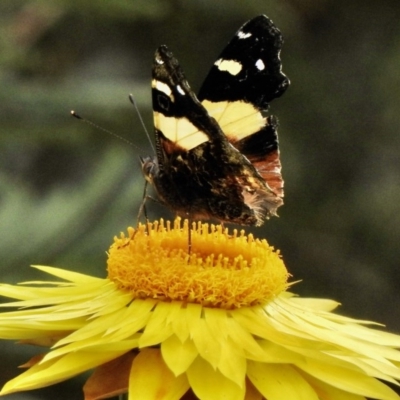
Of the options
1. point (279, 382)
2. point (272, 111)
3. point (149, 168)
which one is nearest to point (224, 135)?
point (149, 168)

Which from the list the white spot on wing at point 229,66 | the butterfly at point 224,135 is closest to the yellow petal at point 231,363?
the butterfly at point 224,135

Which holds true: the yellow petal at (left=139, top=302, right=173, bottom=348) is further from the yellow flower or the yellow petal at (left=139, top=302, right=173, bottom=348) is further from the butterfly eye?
the butterfly eye

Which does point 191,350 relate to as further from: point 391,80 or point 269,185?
point 391,80

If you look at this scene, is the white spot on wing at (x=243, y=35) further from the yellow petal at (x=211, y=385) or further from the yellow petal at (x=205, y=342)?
the yellow petal at (x=211, y=385)

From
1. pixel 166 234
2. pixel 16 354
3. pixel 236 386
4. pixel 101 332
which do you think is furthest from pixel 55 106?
pixel 236 386

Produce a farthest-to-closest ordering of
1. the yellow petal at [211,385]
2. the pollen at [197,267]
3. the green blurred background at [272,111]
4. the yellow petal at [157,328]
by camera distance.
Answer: the green blurred background at [272,111] → the pollen at [197,267] → the yellow petal at [157,328] → the yellow petal at [211,385]

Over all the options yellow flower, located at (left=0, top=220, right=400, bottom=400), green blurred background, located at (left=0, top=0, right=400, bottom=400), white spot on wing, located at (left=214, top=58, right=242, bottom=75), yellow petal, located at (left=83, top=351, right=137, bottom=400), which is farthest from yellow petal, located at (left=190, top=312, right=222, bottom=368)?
green blurred background, located at (left=0, top=0, right=400, bottom=400)

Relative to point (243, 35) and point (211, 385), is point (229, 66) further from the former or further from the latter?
point (211, 385)
